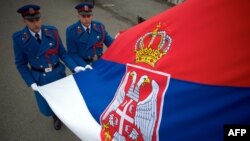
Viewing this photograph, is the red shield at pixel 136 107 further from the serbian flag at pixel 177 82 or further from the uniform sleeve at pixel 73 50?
the uniform sleeve at pixel 73 50

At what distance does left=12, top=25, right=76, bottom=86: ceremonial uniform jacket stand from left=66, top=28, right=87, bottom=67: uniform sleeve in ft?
0.32

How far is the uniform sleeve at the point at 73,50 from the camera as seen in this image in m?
3.42

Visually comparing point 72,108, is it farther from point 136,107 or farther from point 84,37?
point 84,37

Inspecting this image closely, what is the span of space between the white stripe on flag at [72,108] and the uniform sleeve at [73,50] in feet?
1.38

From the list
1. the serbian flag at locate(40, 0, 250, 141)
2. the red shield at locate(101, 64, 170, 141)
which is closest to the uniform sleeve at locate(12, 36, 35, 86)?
the serbian flag at locate(40, 0, 250, 141)

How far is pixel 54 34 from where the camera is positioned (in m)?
3.29

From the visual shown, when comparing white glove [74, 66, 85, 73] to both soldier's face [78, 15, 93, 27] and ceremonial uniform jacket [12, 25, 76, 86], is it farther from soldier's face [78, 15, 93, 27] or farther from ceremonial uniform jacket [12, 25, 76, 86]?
soldier's face [78, 15, 93, 27]

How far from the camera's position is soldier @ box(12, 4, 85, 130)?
10.1 ft

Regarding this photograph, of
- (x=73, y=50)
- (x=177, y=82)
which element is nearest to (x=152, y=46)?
(x=177, y=82)

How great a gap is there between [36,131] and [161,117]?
2576 mm

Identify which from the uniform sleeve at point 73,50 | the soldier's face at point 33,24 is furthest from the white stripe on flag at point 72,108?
the soldier's face at point 33,24

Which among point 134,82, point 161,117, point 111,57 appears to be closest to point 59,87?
point 111,57

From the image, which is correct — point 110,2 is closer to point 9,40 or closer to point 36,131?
point 9,40

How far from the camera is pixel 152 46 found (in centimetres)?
221
